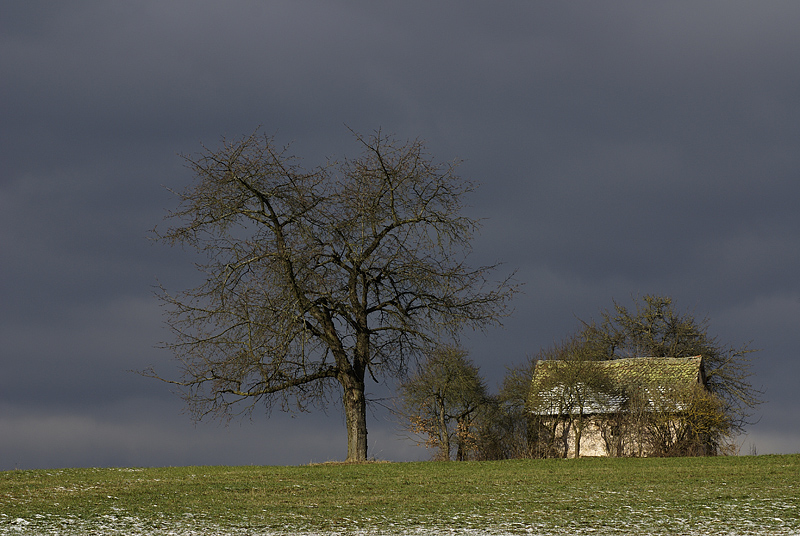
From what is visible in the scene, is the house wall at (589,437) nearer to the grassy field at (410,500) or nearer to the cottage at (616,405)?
the cottage at (616,405)

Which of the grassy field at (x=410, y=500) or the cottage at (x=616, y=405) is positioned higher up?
the cottage at (x=616, y=405)

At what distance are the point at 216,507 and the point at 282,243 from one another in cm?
1122

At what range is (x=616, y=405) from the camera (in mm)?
36219

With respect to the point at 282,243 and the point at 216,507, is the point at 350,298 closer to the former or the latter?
the point at 282,243

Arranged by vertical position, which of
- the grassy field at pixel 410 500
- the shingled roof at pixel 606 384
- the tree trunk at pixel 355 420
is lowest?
the grassy field at pixel 410 500

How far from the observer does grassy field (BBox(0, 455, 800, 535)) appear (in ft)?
39.4

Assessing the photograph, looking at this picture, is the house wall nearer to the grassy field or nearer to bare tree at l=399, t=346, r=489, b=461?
bare tree at l=399, t=346, r=489, b=461

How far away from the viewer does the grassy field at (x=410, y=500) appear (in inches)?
473

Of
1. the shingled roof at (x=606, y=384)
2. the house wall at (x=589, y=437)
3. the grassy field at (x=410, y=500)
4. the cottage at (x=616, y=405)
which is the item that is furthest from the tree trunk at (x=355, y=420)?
the house wall at (x=589, y=437)

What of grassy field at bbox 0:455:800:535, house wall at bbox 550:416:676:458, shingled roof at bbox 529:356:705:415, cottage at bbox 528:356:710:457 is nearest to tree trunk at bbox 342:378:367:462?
grassy field at bbox 0:455:800:535

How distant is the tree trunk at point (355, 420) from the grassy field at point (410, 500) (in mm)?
2034

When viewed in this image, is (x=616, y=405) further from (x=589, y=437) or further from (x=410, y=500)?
(x=410, y=500)

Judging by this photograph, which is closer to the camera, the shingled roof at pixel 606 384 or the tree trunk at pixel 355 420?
the tree trunk at pixel 355 420

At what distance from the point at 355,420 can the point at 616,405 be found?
53.9ft
